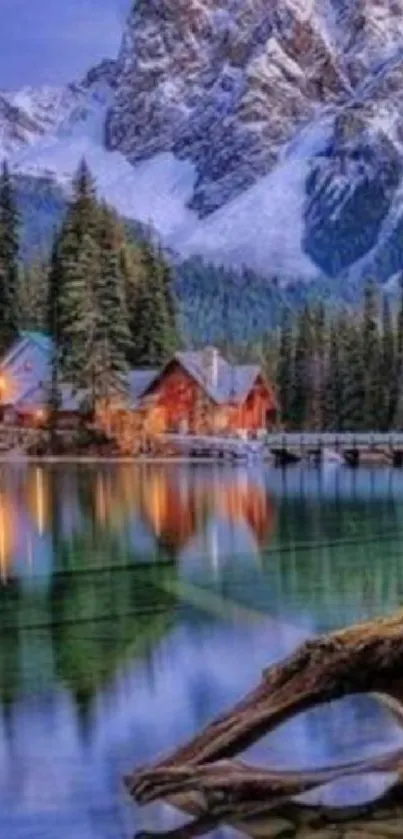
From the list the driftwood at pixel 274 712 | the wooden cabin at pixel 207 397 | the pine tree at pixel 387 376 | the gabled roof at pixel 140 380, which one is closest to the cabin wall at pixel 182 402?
the wooden cabin at pixel 207 397

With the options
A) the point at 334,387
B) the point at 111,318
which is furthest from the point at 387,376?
the point at 111,318

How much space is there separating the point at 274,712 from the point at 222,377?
9148cm

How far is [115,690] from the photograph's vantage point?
16484 millimetres

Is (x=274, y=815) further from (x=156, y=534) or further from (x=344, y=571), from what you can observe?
(x=156, y=534)

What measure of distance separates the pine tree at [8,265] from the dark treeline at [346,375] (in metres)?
25.2

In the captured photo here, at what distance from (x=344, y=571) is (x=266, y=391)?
254 feet

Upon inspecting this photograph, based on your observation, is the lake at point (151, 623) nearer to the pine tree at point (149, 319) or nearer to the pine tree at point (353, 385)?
the pine tree at point (149, 319)

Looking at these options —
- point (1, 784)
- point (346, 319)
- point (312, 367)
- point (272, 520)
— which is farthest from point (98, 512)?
point (346, 319)

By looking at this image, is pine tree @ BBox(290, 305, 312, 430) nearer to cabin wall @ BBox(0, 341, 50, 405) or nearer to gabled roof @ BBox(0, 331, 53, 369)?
gabled roof @ BBox(0, 331, 53, 369)

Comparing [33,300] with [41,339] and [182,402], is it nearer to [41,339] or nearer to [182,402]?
[41,339]

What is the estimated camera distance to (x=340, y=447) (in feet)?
292

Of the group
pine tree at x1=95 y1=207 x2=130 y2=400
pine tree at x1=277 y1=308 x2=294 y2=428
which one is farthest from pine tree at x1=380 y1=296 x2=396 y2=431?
pine tree at x1=95 y1=207 x2=130 y2=400

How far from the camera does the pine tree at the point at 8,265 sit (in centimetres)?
8975

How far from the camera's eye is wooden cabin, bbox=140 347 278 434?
92.4 metres
